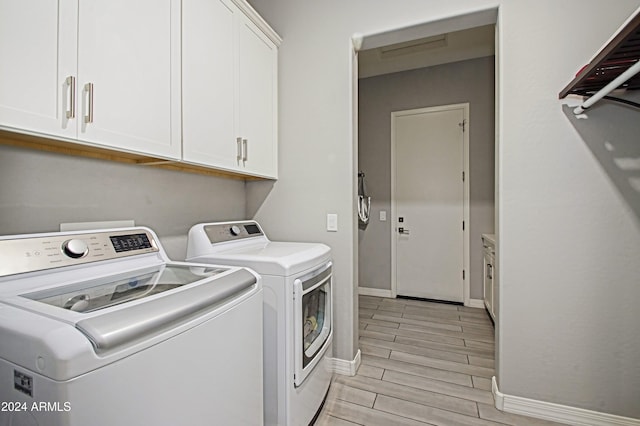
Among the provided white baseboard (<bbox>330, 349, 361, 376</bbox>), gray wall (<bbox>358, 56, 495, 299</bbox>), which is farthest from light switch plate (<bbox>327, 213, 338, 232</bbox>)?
gray wall (<bbox>358, 56, 495, 299</bbox>)

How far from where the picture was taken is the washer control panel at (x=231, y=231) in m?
1.80

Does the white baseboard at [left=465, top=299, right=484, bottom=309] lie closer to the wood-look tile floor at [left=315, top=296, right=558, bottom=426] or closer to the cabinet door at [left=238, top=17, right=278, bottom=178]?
the wood-look tile floor at [left=315, top=296, right=558, bottom=426]

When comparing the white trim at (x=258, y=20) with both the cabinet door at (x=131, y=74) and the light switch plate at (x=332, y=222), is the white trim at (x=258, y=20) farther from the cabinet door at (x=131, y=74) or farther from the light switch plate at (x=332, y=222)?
the light switch plate at (x=332, y=222)

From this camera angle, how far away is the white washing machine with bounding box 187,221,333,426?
142 centimetres

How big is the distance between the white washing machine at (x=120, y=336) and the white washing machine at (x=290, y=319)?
0.17 m

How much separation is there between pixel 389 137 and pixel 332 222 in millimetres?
2298

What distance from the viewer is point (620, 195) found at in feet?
5.29

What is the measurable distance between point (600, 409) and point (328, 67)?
2.64 m

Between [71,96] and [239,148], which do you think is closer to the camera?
[71,96]

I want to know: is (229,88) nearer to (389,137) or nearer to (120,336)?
(120,336)

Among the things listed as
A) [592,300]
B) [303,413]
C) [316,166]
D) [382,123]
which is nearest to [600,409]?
[592,300]

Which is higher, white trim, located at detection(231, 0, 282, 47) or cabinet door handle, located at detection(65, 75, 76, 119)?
white trim, located at detection(231, 0, 282, 47)

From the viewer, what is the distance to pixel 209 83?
5.51 feet

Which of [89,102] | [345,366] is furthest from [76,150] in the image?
[345,366]
